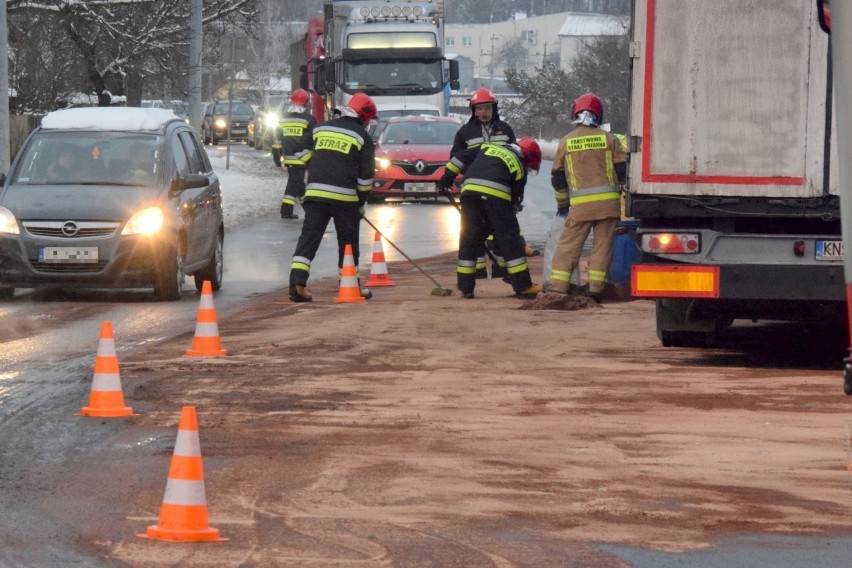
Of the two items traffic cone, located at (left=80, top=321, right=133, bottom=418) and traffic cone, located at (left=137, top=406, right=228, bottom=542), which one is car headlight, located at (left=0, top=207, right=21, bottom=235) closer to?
traffic cone, located at (left=80, top=321, right=133, bottom=418)

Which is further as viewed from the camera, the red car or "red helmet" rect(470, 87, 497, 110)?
the red car

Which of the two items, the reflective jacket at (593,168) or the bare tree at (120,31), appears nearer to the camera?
the reflective jacket at (593,168)

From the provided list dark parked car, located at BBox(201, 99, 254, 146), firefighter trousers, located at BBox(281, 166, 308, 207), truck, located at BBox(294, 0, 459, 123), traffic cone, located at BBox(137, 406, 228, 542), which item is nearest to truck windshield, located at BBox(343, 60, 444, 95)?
truck, located at BBox(294, 0, 459, 123)

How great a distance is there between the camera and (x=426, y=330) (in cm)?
1284

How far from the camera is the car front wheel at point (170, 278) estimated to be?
15.1 metres

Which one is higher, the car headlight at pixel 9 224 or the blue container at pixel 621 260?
the car headlight at pixel 9 224

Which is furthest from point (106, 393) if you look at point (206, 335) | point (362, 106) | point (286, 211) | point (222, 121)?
point (222, 121)

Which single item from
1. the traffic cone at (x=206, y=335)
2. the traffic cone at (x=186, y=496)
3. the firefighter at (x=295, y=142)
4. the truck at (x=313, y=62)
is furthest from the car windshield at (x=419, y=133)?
the traffic cone at (x=186, y=496)

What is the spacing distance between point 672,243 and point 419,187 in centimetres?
2012

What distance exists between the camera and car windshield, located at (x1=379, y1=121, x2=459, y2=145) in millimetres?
31047

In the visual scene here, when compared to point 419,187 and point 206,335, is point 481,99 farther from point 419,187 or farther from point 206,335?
point 419,187

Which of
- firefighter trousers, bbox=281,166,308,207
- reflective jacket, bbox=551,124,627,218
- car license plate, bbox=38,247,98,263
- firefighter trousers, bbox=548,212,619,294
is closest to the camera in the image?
reflective jacket, bbox=551,124,627,218

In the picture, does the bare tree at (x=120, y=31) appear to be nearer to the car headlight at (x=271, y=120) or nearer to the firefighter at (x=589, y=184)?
the car headlight at (x=271, y=120)

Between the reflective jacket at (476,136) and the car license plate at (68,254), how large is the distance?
A: 3197 millimetres
